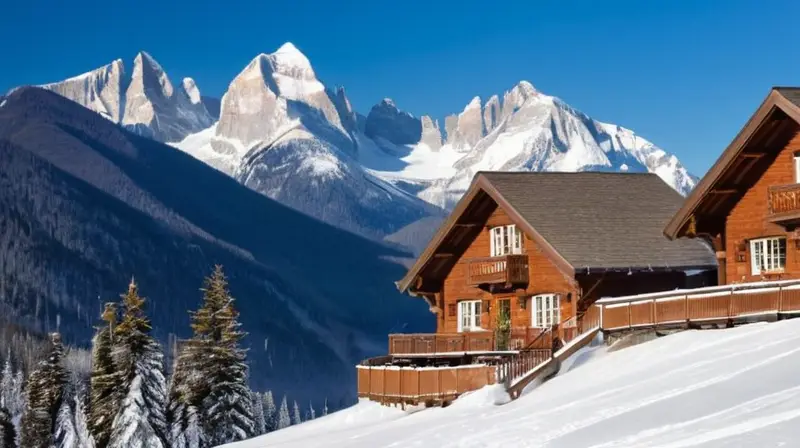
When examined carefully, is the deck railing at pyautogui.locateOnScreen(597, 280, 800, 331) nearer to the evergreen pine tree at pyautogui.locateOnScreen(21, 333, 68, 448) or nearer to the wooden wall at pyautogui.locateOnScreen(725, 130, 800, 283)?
the wooden wall at pyautogui.locateOnScreen(725, 130, 800, 283)

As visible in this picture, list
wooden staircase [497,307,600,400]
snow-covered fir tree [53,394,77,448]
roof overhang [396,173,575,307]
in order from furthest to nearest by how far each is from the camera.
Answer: snow-covered fir tree [53,394,77,448] → roof overhang [396,173,575,307] → wooden staircase [497,307,600,400]

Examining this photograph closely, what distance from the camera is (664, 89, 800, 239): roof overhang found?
1692 inches

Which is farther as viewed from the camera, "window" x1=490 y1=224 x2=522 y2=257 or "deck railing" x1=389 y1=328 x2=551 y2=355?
"window" x1=490 y1=224 x2=522 y2=257

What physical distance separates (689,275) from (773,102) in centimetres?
1120

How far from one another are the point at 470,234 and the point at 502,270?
3885mm

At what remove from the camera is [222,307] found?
67625 millimetres

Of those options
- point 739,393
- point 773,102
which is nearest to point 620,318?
point 773,102

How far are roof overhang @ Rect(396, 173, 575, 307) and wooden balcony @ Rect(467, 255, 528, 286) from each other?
1.47m

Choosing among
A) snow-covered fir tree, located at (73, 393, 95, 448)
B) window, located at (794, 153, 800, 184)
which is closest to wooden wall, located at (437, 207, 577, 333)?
window, located at (794, 153, 800, 184)

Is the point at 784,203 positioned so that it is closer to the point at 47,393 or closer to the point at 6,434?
the point at 47,393

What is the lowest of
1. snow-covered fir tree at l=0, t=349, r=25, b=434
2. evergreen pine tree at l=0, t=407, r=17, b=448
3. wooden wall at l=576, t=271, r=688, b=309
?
evergreen pine tree at l=0, t=407, r=17, b=448

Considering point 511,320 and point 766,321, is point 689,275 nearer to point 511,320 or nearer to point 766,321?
point 511,320

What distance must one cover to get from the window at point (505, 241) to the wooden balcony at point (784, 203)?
11.5 metres

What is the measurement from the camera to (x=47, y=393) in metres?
81.4
